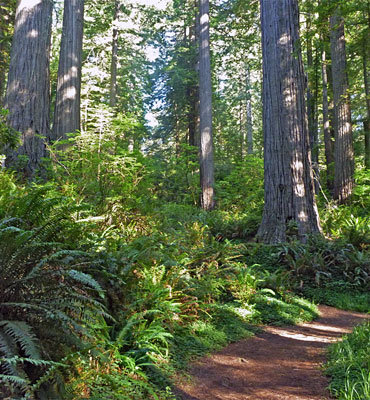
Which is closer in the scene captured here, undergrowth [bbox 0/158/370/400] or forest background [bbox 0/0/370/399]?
undergrowth [bbox 0/158/370/400]

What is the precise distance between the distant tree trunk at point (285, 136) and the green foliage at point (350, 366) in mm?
4067

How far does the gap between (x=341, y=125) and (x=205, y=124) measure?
5.44 meters

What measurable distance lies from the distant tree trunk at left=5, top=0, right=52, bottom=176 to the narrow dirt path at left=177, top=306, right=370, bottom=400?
569 centimetres

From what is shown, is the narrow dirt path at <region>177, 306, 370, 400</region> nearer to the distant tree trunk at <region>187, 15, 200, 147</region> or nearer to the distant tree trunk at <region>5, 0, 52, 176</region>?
the distant tree trunk at <region>5, 0, 52, 176</region>

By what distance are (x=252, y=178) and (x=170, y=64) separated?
9.74 metres

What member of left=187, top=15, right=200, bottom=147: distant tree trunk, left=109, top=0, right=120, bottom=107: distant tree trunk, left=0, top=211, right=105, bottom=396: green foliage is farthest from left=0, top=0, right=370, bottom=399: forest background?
left=187, top=15, right=200, bottom=147: distant tree trunk

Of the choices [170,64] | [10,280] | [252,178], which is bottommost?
[10,280]

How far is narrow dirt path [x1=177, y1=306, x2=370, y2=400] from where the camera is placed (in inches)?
126

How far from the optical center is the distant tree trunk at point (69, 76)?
9492mm

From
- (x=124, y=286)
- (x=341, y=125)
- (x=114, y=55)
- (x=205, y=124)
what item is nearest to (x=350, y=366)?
(x=124, y=286)

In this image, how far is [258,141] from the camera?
85.8 ft

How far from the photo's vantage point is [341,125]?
13.5m

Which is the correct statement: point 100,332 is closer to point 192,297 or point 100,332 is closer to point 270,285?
point 192,297

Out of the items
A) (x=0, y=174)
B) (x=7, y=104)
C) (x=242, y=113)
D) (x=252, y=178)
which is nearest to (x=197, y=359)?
(x=0, y=174)
